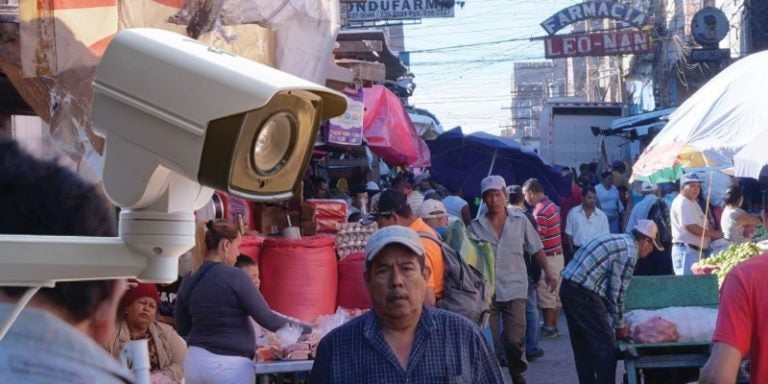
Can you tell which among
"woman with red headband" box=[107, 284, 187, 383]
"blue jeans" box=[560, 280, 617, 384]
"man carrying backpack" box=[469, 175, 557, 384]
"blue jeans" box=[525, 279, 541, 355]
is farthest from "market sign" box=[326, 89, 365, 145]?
"woman with red headband" box=[107, 284, 187, 383]

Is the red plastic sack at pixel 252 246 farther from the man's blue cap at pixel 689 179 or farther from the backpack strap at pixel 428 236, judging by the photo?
the man's blue cap at pixel 689 179

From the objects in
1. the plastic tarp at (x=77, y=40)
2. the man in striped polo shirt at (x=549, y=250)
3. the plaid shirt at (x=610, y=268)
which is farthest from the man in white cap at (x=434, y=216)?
the plastic tarp at (x=77, y=40)

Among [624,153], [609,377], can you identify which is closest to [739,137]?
[609,377]

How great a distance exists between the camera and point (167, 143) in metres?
1.59

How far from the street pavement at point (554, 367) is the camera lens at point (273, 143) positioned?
906 centimetres

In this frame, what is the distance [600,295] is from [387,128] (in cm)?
639

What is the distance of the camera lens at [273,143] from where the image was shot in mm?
1641

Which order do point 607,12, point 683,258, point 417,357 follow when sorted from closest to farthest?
1. point 417,357
2. point 683,258
3. point 607,12

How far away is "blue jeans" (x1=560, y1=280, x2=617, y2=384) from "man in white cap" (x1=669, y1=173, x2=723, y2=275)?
415 centimetres

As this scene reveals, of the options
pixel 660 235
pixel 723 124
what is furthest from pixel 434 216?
pixel 660 235

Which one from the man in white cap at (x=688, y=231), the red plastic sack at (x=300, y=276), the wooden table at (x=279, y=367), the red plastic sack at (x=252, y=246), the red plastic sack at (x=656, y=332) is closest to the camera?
the wooden table at (x=279, y=367)

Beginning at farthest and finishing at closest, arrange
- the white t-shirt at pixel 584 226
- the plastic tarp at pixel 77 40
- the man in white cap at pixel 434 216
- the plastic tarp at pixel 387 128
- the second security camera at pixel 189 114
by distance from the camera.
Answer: the white t-shirt at pixel 584 226 → the plastic tarp at pixel 387 128 → the man in white cap at pixel 434 216 → the plastic tarp at pixel 77 40 → the second security camera at pixel 189 114

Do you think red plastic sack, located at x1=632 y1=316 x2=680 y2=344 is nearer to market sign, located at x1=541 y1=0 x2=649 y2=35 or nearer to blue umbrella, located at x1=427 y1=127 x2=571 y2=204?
blue umbrella, located at x1=427 y1=127 x2=571 y2=204

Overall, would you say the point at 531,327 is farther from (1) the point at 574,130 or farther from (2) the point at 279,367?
(1) the point at 574,130
